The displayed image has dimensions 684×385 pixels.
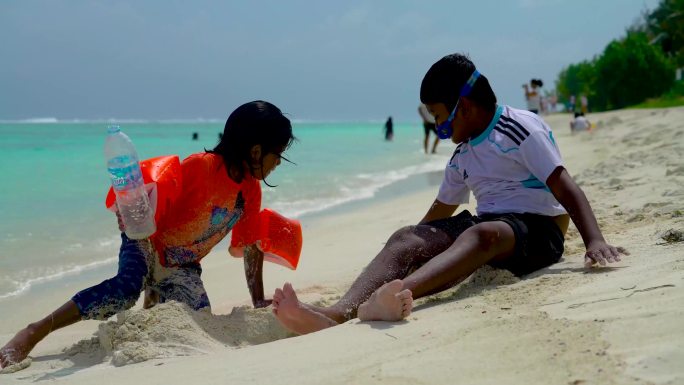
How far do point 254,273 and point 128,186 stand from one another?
0.87 metres

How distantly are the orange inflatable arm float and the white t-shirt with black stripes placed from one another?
132 cm

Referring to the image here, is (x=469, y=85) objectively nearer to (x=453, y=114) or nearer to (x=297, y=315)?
(x=453, y=114)

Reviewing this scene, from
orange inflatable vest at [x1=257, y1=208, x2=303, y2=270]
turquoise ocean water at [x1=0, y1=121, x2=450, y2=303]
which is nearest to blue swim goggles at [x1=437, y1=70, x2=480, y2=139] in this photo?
orange inflatable vest at [x1=257, y1=208, x2=303, y2=270]

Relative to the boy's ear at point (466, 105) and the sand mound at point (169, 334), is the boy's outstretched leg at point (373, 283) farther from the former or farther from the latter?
the boy's ear at point (466, 105)

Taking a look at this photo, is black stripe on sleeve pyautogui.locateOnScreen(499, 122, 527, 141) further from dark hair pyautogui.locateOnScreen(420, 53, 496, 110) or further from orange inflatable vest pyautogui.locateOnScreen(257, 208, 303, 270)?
orange inflatable vest pyautogui.locateOnScreen(257, 208, 303, 270)

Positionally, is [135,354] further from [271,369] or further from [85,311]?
[271,369]

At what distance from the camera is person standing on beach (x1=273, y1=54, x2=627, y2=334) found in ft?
8.38

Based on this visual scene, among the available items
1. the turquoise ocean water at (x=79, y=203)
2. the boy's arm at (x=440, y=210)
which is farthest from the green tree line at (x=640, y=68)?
the boy's arm at (x=440, y=210)

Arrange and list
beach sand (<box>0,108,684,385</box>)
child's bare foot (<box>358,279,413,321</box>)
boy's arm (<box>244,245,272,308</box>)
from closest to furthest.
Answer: beach sand (<box>0,108,684,385</box>)
child's bare foot (<box>358,279,413,321</box>)
boy's arm (<box>244,245,272,308</box>)

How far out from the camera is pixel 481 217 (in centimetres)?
298

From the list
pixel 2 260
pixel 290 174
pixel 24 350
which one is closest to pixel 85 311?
pixel 24 350

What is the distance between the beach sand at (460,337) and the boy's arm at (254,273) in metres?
0.25

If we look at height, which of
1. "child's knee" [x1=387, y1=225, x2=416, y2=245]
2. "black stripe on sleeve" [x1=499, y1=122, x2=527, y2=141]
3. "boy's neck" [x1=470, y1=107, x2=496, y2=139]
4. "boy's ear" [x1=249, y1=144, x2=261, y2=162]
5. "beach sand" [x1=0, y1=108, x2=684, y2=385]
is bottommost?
"beach sand" [x1=0, y1=108, x2=684, y2=385]

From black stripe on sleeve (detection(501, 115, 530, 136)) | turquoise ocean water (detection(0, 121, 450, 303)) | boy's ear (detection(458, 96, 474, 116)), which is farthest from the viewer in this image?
turquoise ocean water (detection(0, 121, 450, 303))
